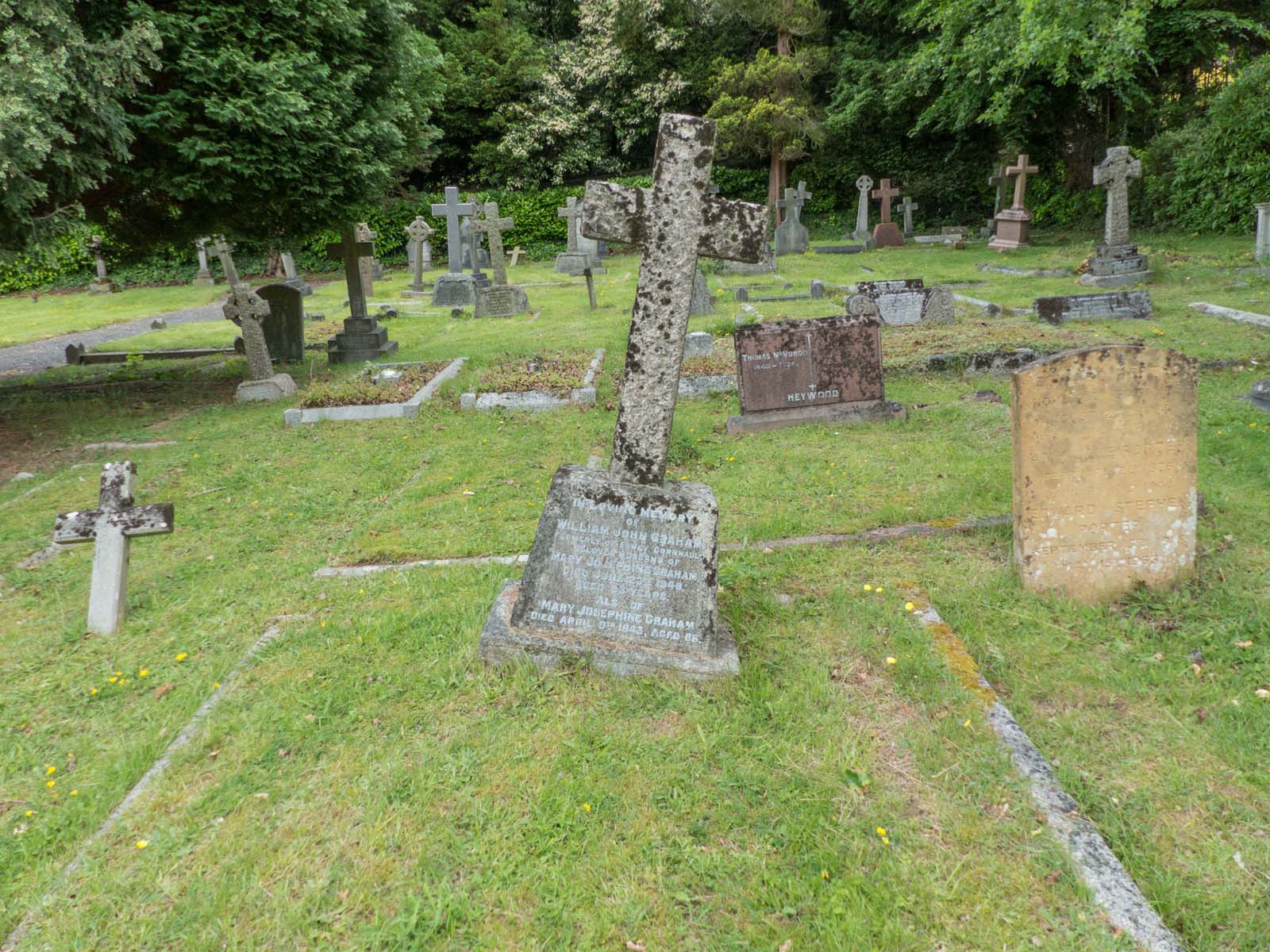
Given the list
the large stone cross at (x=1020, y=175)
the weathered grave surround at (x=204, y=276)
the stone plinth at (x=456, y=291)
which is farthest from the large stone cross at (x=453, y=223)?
the large stone cross at (x=1020, y=175)

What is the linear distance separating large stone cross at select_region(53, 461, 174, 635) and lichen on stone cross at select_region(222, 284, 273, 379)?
6.59 metres

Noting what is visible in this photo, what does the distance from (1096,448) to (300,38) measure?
993cm

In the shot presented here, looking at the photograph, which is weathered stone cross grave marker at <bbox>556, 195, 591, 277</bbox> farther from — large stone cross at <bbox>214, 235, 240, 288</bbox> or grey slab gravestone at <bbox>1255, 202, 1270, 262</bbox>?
grey slab gravestone at <bbox>1255, 202, 1270, 262</bbox>

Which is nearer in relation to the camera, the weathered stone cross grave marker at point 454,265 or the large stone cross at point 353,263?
the large stone cross at point 353,263

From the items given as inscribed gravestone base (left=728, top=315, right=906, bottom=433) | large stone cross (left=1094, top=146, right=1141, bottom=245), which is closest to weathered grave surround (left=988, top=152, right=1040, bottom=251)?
large stone cross (left=1094, top=146, right=1141, bottom=245)

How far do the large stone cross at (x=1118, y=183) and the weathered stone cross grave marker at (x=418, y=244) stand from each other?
16.2 m

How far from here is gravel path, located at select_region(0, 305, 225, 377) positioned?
15.2 meters

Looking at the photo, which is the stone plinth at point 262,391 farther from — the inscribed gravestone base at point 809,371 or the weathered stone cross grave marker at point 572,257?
the weathered stone cross grave marker at point 572,257

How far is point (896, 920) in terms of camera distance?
257 centimetres

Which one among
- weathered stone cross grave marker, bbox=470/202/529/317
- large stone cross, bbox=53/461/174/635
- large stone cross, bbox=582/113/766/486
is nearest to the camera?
large stone cross, bbox=582/113/766/486

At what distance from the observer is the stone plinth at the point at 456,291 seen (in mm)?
19359

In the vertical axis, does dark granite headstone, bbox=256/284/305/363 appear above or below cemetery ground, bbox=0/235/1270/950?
above

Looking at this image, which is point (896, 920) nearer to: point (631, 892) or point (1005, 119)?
point (631, 892)

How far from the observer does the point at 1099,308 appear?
12.0 meters
